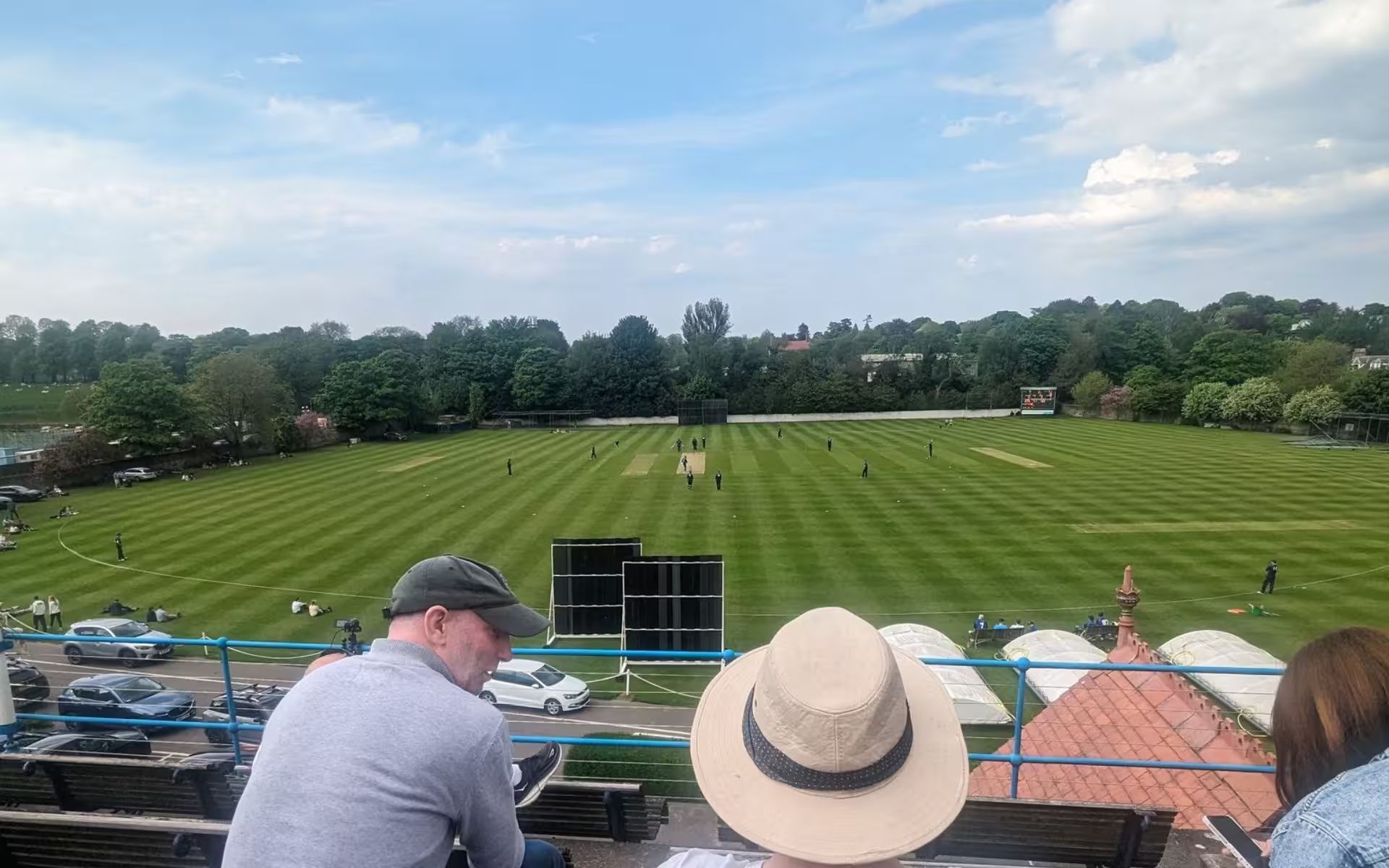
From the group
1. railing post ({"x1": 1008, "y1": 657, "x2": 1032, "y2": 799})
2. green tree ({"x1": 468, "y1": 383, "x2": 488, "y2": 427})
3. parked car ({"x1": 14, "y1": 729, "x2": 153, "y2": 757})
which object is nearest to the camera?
railing post ({"x1": 1008, "y1": 657, "x2": 1032, "y2": 799})

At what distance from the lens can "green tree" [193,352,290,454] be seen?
48.3 metres

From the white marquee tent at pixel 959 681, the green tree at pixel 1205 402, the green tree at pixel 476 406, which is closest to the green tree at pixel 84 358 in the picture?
the green tree at pixel 476 406

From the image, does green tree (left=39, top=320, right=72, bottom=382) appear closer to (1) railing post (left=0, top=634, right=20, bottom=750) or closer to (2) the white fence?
(2) the white fence

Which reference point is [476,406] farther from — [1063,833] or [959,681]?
[1063,833]

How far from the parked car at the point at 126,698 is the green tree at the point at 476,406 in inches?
2443

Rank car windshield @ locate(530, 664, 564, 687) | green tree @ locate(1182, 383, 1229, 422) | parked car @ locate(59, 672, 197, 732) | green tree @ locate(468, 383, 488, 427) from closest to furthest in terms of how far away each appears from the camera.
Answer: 1. parked car @ locate(59, 672, 197, 732)
2. car windshield @ locate(530, 664, 564, 687)
3. green tree @ locate(1182, 383, 1229, 422)
4. green tree @ locate(468, 383, 488, 427)

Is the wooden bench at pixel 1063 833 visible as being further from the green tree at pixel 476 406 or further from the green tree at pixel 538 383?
the green tree at pixel 538 383

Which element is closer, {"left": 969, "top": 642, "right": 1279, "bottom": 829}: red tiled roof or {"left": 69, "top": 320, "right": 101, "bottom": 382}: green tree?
{"left": 969, "top": 642, "right": 1279, "bottom": 829}: red tiled roof

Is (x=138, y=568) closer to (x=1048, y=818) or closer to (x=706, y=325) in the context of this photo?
(x=1048, y=818)

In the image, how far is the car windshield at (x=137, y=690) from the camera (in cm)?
1259

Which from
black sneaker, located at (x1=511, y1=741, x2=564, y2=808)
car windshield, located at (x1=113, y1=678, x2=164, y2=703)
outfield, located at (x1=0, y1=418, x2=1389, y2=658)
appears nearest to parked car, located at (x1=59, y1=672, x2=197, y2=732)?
car windshield, located at (x1=113, y1=678, x2=164, y2=703)

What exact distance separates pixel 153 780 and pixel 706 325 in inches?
4061

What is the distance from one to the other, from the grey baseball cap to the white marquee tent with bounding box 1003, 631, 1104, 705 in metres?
13.1

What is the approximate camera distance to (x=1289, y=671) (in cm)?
183
